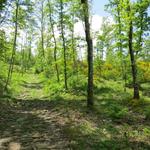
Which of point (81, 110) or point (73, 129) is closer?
point (73, 129)

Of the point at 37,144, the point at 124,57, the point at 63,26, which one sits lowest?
the point at 37,144

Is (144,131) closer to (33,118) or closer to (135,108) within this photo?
(33,118)

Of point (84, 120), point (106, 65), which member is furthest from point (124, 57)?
point (106, 65)

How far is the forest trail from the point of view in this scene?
447 inches

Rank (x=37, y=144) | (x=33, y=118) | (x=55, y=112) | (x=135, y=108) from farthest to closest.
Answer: (x=135, y=108) → (x=55, y=112) → (x=33, y=118) → (x=37, y=144)

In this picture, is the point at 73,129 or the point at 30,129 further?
the point at 30,129

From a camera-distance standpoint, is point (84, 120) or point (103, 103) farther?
point (103, 103)

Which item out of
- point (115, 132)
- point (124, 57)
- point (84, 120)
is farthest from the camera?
point (124, 57)

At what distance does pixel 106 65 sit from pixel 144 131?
38.4 meters

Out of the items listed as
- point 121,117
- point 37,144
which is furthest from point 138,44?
point 37,144

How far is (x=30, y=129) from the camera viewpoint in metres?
14.0

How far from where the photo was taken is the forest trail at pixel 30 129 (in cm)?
1136

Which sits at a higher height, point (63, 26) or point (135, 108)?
point (63, 26)

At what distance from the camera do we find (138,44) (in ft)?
88.6
